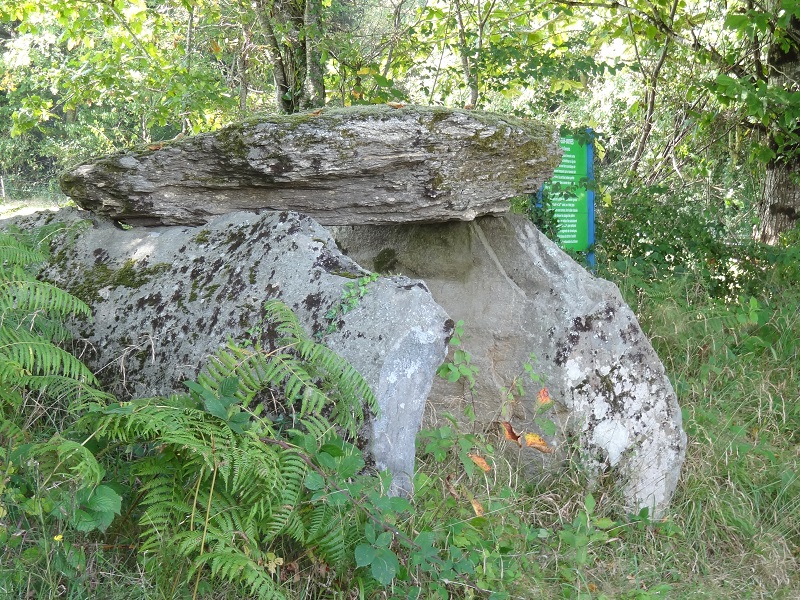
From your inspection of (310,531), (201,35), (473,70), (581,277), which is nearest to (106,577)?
(310,531)

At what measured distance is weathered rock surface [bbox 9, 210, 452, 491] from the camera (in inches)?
123

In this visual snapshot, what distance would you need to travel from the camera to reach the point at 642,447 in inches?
150

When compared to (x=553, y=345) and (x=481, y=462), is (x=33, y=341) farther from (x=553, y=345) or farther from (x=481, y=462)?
(x=553, y=345)

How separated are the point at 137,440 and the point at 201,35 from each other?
293 inches

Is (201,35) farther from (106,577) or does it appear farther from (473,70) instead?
(106,577)

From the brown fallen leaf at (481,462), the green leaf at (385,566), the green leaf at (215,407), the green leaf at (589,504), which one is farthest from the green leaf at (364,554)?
the green leaf at (589,504)

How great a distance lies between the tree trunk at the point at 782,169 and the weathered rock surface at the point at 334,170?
357 cm

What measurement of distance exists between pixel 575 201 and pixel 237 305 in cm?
401

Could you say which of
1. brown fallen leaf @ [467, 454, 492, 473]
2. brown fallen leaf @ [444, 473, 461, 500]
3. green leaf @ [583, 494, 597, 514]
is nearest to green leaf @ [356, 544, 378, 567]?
brown fallen leaf @ [444, 473, 461, 500]

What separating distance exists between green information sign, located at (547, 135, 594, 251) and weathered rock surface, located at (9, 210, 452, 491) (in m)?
3.26

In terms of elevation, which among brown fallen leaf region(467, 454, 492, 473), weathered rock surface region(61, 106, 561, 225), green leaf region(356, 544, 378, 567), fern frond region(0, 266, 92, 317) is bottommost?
brown fallen leaf region(467, 454, 492, 473)

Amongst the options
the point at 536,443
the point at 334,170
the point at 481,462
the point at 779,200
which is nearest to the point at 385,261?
the point at 334,170

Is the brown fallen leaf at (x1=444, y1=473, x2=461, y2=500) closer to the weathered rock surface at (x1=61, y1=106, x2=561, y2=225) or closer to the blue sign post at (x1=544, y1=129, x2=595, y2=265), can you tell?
the weathered rock surface at (x1=61, y1=106, x2=561, y2=225)

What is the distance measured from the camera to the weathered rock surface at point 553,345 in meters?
3.82
